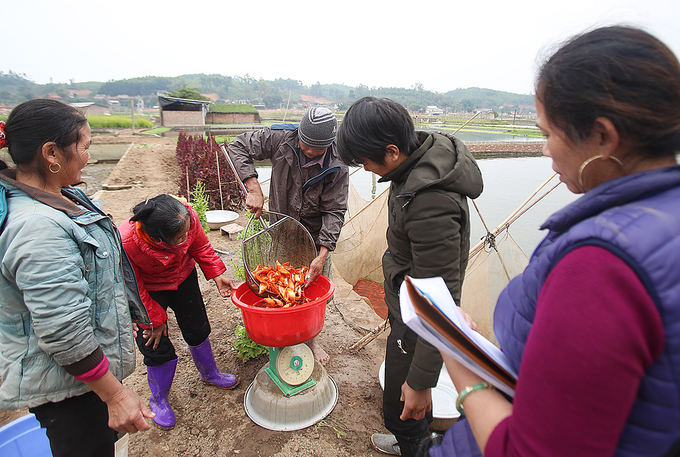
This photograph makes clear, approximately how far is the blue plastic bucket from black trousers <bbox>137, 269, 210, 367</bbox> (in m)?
0.63

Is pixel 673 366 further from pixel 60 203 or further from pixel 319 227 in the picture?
pixel 319 227

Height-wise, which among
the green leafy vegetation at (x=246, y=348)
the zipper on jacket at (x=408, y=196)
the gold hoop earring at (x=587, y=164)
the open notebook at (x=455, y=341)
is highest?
the gold hoop earring at (x=587, y=164)

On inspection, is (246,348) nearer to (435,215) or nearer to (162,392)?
(162,392)

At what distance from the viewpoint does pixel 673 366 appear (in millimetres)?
525

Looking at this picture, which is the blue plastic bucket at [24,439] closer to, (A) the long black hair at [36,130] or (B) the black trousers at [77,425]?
(B) the black trousers at [77,425]

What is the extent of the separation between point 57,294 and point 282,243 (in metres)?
1.49

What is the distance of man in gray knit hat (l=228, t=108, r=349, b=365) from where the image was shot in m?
2.57

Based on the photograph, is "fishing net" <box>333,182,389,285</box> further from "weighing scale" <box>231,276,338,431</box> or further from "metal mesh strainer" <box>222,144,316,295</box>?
"weighing scale" <box>231,276,338,431</box>

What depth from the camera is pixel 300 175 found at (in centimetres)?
269

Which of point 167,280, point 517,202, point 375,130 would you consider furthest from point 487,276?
point 517,202

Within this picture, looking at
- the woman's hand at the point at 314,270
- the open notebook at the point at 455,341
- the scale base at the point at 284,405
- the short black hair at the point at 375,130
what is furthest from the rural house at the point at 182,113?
the open notebook at the point at 455,341

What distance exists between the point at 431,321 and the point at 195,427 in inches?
93.2

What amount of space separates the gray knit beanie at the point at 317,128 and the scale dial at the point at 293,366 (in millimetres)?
1404

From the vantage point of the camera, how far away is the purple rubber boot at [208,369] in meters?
2.64
